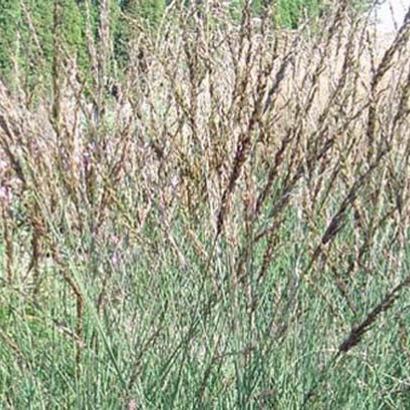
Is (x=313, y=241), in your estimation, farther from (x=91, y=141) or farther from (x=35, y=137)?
(x=35, y=137)

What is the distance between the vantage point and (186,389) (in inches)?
60.2

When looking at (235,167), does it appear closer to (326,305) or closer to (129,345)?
(129,345)

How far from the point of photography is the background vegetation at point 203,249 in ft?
4.68

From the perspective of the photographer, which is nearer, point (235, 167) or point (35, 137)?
point (235, 167)

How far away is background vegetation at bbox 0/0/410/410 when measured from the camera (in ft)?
4.68

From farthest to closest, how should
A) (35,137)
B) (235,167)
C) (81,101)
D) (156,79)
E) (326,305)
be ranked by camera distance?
(156,79), (326,305), (81,101), (35,137), (235,167)

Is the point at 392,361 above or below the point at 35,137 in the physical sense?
below

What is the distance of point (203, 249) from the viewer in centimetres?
150

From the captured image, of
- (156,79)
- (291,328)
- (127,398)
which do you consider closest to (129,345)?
(127,398)

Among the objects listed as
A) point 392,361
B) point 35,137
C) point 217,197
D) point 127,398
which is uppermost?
point 35,137

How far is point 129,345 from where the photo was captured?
1.46 m

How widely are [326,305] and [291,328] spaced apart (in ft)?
0.43

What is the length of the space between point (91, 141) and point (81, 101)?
0.13 meters

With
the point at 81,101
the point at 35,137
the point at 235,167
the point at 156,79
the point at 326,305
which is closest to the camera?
the point at 235,167
